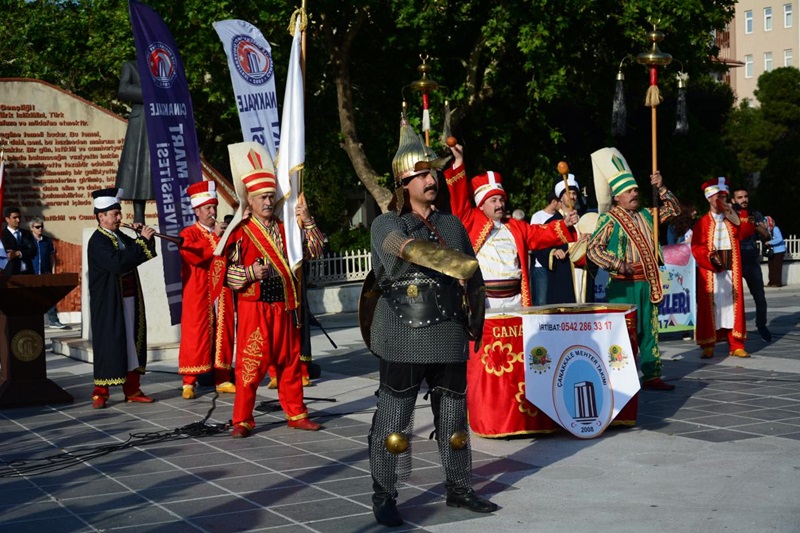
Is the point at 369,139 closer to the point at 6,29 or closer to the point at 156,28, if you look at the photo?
the point at 6,29

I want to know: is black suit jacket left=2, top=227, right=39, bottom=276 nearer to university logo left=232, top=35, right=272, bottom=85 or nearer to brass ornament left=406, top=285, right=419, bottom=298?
university logo left=232, top=35, right=272, bottom=85

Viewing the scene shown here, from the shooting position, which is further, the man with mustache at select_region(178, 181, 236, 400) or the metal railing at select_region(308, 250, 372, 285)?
the metal railing at select_region(308, 250, 372, 285)

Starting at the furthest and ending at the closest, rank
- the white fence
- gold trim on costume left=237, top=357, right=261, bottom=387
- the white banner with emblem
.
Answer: the white fence < gold trim on costume left=237, top=357, right=261, bottom=387 < the white banner with emblem

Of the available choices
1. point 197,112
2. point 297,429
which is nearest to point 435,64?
point 197,112

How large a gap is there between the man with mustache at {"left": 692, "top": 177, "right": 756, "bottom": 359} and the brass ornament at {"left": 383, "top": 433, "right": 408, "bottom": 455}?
694 cm

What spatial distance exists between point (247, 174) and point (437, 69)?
1518cm

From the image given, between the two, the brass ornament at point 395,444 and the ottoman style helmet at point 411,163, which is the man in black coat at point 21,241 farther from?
the brass ornament at point 395,444

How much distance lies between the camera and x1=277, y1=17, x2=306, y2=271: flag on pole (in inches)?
347

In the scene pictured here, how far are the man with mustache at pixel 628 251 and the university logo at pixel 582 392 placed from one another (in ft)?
6.06

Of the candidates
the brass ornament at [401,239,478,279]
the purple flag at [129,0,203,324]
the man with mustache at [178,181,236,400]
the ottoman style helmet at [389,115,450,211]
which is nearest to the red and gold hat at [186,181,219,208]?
the man with mustache at [178,181,236,400]

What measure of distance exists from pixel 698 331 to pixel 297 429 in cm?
528

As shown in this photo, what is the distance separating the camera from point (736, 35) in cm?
8450

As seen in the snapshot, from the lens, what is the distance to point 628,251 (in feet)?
32.7

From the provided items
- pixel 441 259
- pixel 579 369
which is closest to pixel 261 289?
pixel 579 369
